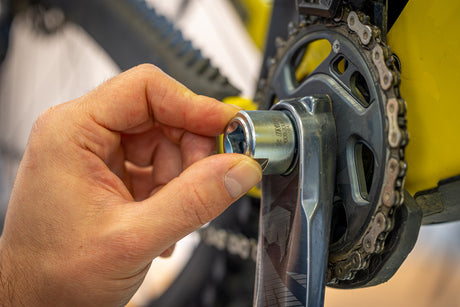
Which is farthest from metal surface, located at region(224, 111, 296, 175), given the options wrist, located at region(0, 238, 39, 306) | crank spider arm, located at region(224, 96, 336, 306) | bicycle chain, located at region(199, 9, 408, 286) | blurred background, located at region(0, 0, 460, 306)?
blurred background, located at region(0, 0, 460, 306)

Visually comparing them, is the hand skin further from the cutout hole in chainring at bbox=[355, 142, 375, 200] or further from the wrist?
the cutout hole in chainring at bbox=[355, 142, 375, 200]

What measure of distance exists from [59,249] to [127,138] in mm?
241

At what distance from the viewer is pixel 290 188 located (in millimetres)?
586

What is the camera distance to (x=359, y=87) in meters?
0.58

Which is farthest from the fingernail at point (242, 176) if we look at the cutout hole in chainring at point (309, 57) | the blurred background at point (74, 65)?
the blurred background at point (74, 65)

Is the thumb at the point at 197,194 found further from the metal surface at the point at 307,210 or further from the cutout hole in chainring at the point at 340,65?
the cutout hole in chainring at the point at 340,65

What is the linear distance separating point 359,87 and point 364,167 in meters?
0.10

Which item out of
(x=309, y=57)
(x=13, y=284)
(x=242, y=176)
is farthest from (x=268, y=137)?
(x=13, y=284)

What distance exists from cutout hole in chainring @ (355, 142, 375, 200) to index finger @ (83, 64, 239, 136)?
186 millimetres

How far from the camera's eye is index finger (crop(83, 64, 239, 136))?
64 centimetres

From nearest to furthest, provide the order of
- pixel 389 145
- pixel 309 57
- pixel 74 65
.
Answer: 1. pixel 389 145
2. pixel 309 57
3. pixel 74 65

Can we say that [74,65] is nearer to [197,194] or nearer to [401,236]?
[197,194]

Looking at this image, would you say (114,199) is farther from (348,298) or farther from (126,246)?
(348,298)

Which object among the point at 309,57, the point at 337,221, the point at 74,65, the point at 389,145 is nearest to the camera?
the point at 389,145
